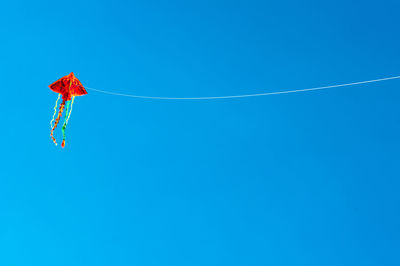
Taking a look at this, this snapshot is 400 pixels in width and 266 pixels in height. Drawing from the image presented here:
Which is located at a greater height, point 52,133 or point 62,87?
point 62,87

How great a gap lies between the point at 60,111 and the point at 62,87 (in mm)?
1053

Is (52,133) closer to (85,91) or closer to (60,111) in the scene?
(60,111)

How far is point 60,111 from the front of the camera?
1398 centimetres

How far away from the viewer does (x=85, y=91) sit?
14961 mm

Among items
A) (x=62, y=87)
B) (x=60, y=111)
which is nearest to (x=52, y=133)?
(x=60, y=111)

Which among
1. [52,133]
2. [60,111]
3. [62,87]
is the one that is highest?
[62,87]

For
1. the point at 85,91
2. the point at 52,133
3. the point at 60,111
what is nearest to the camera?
the point at 52,133

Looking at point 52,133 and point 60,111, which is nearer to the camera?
point 52,133

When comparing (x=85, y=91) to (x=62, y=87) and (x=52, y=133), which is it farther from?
(x=52, y=133)

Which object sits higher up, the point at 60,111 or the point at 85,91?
the point at 85,91

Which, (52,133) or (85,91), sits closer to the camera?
(52,133)

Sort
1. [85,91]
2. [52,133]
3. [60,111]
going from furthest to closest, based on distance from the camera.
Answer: [85,91]
[60,111]
[52,133]

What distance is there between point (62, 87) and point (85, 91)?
2.79 ft

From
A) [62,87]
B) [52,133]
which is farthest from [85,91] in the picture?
[52,133]
